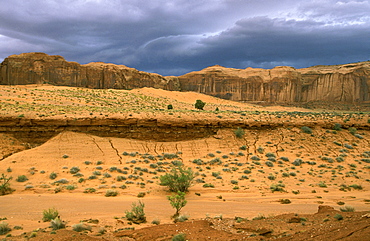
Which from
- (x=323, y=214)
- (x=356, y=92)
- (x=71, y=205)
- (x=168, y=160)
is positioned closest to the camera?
(x=323, y=214)

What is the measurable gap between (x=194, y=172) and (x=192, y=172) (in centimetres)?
237

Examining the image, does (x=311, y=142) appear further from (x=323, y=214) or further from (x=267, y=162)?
(x=323, y=214)

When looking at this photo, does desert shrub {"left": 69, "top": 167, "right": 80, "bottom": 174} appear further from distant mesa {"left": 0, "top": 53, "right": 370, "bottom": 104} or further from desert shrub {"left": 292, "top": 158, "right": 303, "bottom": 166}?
distant mesa {"left": 0, "top": 53, "right": 370, "bottom": 104}

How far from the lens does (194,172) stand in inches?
629

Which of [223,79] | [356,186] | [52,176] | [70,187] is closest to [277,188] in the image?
[356,186]

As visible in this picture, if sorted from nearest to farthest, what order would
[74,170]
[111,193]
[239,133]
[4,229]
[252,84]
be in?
[4,229] → [111,193] → [74,170] → [239,133] → [252,84]

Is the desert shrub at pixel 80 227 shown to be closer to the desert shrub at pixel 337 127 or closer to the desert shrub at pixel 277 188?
the desert shrub at pixel 277 188

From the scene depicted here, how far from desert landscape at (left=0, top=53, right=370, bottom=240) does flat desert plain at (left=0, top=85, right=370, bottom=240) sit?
6 centimetres

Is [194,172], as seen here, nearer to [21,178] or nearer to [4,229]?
[21,178]

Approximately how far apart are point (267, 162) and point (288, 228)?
10440 mm

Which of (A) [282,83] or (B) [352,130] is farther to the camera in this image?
(A) [282,83]

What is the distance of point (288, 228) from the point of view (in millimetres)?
7535

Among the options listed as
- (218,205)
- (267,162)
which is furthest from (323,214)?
(267,162)

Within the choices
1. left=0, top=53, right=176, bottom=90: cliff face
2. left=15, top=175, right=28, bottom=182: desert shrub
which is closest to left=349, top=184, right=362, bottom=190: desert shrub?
left=15, top=175, right=28, bottom=182: desert shrub
